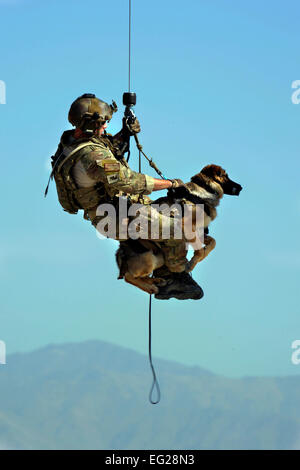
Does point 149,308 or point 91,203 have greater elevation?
point 91,203

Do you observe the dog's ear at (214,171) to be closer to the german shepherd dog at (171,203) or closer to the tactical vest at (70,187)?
the german shepherd dog at (171,203)

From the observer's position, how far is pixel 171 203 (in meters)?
17.0

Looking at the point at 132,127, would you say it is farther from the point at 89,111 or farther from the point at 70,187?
the point at 70,187

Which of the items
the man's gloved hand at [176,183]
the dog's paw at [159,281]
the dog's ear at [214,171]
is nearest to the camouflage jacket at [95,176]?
the man's gloved hand at [176,183]

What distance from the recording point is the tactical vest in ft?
54.4

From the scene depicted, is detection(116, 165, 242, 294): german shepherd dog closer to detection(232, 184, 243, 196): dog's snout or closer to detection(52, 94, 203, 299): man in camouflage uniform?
detection(232, 184, 243, 196): dog's snout

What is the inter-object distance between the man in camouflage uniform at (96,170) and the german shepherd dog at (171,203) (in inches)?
7.1

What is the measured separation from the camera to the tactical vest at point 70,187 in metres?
16.6

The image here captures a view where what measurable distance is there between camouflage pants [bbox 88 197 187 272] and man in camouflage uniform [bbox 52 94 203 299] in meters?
0.03

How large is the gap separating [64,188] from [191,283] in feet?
7.64

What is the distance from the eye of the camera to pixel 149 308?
1778cm

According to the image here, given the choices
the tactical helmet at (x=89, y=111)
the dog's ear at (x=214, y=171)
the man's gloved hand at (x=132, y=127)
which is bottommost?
the dog's ear at (x=214, y=171)
